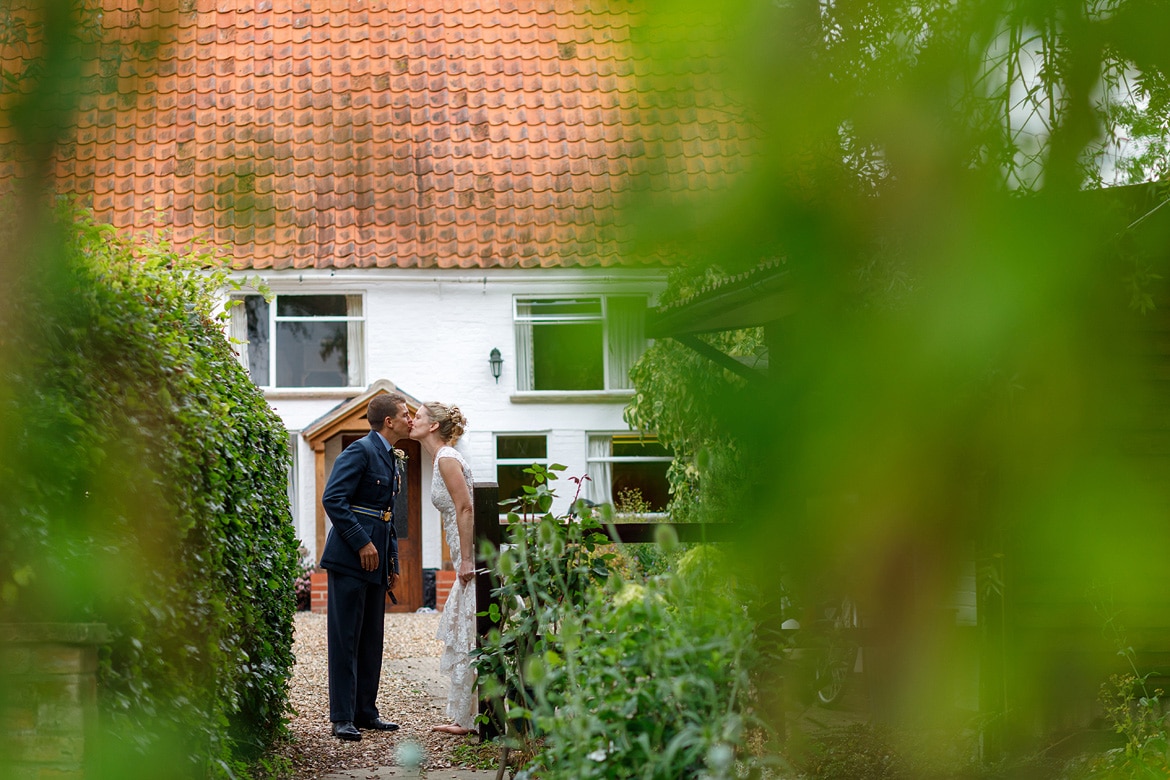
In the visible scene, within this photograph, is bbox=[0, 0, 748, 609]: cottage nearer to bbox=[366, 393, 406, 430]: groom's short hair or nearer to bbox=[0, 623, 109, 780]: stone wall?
bbox=[0, 623, 109, 780]: stone wall

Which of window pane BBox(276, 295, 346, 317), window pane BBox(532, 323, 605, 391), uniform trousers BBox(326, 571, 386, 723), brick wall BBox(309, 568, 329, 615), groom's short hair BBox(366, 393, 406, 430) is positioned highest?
window pane BBox(276, 295, 346, 317)

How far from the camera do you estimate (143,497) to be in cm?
295

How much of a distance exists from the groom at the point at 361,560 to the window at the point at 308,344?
1002cm

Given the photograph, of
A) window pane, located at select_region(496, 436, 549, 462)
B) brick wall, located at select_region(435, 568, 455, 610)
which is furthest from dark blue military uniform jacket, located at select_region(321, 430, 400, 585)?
brick wall, located at select_region(435, 568, 455, 610)

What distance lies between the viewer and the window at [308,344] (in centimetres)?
1608

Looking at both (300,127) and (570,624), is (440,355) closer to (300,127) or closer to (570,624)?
(570,624)

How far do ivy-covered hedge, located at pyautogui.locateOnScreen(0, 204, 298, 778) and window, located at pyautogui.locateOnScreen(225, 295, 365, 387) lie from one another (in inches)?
434

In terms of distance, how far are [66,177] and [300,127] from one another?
339 mm

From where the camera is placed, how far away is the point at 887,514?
1.57m

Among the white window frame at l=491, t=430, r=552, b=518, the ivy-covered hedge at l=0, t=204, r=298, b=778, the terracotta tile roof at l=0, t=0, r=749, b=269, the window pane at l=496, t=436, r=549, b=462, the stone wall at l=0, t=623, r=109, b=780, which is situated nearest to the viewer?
the terracotta tile roof at l=0, t=0, r=749, b=269

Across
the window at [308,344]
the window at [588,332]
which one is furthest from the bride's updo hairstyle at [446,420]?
the window at [308,344]

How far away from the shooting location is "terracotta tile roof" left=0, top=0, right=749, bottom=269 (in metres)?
1.00

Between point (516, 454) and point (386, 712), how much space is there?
9.26 m

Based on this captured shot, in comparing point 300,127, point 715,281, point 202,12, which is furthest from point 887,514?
point 202,12
